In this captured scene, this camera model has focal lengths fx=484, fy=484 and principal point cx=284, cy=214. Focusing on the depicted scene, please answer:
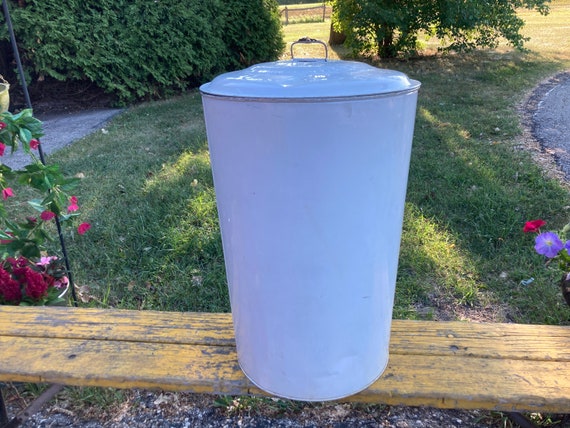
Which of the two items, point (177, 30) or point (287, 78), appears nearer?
point (287, 78)

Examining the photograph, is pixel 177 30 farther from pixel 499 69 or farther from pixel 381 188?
pixel 381 188

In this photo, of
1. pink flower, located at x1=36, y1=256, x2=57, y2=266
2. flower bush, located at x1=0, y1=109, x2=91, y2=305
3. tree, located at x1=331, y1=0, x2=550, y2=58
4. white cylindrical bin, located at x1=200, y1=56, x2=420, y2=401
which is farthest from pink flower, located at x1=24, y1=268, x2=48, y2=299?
tree, located at x1=331, y1=0, x2=550, y2=58

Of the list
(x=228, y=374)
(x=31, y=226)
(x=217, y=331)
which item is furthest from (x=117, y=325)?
(x=31, y=226)

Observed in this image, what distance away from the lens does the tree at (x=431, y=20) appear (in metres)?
7.71

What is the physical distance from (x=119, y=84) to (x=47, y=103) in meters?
1.41

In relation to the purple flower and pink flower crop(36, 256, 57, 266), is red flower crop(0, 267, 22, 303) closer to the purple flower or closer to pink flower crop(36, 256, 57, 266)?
pink flower crop(36, 256, 57, 266)

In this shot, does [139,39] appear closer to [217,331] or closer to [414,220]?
[414,220]

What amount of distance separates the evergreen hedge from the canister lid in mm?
5408

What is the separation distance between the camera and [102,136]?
5.53 metres

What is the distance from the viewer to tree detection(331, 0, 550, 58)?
25.3 ft

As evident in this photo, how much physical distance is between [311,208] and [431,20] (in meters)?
7.97

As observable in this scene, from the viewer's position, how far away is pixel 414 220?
3.31 m

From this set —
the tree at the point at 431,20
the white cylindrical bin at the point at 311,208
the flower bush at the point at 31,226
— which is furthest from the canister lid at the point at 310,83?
the tree at the point at 431,20

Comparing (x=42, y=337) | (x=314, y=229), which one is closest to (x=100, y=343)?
(x=42, y=337)
